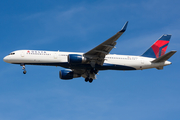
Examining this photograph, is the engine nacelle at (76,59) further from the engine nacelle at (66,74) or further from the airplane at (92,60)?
the engine nacelle at (66,74)

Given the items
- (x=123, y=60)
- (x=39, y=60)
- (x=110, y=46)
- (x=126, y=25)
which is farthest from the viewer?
(x=123, y=60)

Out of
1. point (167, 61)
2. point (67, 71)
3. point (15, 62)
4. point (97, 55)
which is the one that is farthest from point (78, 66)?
point (167, 61)

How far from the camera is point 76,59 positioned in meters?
41.8

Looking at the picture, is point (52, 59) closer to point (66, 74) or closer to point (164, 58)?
point (66, 74)

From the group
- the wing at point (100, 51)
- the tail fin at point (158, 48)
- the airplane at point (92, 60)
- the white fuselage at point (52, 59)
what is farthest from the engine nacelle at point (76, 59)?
the tail fin at point (158, 48)

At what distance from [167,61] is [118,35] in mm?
13297

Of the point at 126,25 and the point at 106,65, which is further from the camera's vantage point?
the point at 106,65

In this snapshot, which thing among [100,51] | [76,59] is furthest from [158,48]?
[76,59]

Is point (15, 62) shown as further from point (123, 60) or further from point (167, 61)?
point (167, 61)

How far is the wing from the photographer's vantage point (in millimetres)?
39300

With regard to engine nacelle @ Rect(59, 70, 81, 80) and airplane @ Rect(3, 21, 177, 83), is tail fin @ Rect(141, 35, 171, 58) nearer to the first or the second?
airplane @ Rect(3, 21, 177, 83)

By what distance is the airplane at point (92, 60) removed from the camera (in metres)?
42.0

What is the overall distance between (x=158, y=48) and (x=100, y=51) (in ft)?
43.5

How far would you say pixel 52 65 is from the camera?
43375 millimetres
